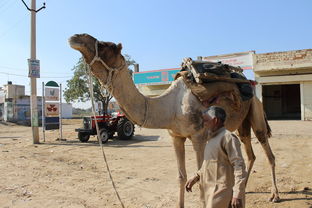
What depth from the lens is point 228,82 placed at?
482 centimetres

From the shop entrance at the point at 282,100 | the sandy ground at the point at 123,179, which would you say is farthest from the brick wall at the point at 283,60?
the sandy ground at the point at 123,179

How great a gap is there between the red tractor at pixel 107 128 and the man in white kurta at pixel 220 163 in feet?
40.1

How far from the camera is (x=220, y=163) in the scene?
2.68 meters

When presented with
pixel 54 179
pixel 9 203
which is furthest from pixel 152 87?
pixel 9 203

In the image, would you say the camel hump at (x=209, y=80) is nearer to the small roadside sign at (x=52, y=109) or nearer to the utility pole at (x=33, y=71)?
the utility pole at (x=33, y=71)

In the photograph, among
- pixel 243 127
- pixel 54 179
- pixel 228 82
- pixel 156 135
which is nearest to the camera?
pixel 228 82

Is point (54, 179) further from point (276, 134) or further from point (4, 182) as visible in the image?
point (276, 134)

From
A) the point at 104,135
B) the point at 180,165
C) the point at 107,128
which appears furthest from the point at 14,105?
the point at 180,165

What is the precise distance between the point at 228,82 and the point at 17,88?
38419 millimetres

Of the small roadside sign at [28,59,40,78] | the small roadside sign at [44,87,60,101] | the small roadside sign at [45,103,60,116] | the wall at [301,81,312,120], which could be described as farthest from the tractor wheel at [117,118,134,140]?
the wall at [301,81,312,120]

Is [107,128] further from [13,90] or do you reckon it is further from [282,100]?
[13,90]

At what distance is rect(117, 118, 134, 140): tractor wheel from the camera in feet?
50.4

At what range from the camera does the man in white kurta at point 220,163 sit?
257 centimetres

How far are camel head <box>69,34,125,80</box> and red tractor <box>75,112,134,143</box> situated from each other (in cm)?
1124
